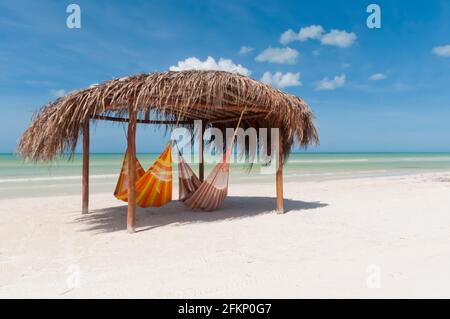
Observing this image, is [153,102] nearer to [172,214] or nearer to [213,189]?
[213,189]

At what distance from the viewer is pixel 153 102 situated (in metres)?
3.20

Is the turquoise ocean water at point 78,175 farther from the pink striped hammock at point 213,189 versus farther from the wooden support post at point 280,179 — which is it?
the pink striped hammock at point 213,189

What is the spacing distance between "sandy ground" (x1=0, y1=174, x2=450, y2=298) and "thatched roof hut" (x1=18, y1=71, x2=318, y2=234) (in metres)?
0.92

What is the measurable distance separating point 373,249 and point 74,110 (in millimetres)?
2883

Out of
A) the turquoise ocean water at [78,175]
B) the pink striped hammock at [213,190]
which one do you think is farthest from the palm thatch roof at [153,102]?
the pink striped hammock at [213,190]

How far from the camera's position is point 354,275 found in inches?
76.7

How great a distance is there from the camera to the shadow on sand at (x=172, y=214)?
11.8ft

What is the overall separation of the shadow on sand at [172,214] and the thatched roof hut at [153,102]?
895mm

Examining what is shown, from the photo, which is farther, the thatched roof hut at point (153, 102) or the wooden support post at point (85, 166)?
the wooden support post at point (85, 166)

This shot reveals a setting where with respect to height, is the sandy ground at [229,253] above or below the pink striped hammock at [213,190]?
below

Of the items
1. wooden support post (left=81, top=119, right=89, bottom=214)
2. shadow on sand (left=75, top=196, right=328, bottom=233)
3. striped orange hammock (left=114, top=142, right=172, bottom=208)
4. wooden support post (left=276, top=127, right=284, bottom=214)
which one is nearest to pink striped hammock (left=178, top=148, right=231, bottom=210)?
shadow on sand (left=75, top=196, right=328, bottom=233)

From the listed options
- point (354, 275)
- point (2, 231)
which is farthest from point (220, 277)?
point (2, 231)

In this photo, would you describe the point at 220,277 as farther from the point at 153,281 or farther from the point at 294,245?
the point at 294,245

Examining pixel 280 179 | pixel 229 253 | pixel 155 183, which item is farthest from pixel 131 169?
pixel 280 179
